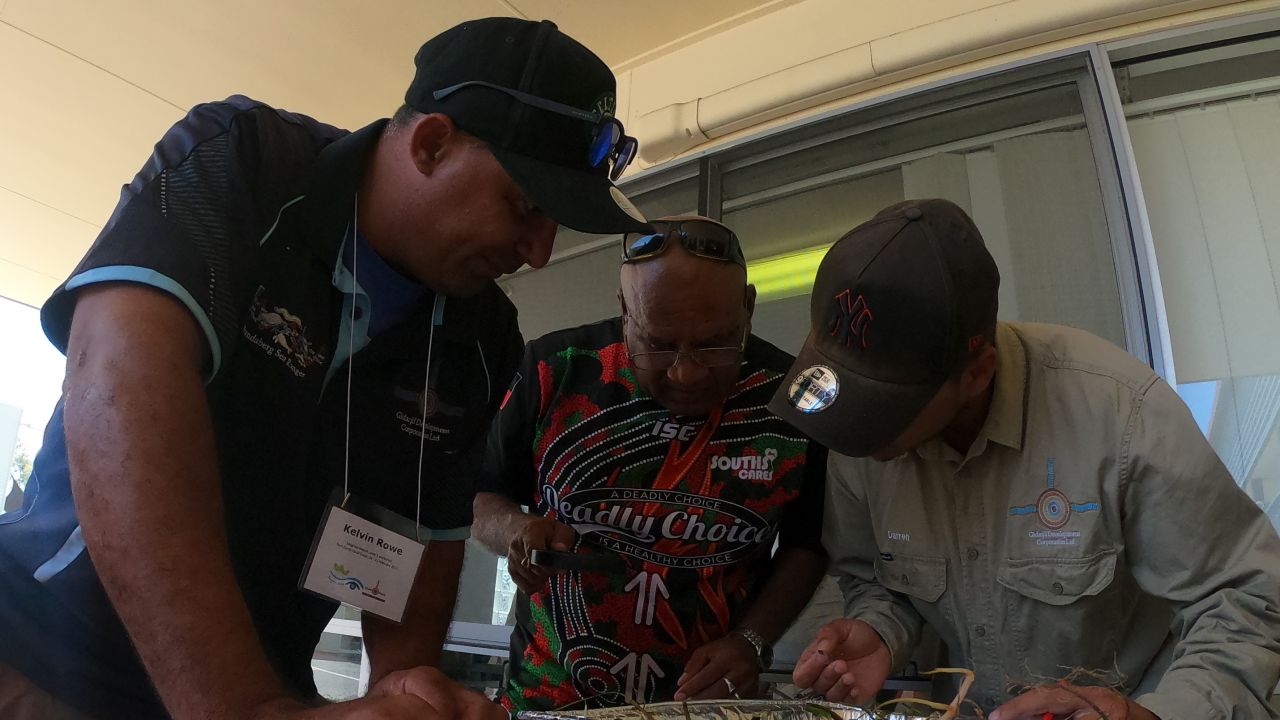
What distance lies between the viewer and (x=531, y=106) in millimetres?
946

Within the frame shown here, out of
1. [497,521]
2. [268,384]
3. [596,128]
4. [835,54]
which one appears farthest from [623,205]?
[835,54]

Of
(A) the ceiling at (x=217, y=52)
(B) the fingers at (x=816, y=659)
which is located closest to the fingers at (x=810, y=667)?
(B) the fingers at (x=816, y=659)

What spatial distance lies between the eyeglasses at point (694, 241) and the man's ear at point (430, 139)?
0.56 m

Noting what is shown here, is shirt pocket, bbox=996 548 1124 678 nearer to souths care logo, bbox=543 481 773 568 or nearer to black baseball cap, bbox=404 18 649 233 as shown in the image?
souths care logo, bbox=543 481 773 568

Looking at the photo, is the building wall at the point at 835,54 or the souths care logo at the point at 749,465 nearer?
the souths care logo at the point at 749,465

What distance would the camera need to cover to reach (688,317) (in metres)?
1.42

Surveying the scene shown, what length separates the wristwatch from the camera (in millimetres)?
1330

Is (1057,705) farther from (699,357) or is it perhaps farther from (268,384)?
(268,384)

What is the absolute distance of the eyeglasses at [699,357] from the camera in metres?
1.43

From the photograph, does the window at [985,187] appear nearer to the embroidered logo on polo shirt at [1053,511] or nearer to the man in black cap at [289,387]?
the embroidered logo on polo shirt at [1053,511]

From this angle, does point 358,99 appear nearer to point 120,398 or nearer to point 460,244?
point 460,244

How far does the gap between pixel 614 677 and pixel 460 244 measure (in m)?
0.80

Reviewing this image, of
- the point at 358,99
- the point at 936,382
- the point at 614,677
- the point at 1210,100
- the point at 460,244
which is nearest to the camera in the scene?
the point at 460,244

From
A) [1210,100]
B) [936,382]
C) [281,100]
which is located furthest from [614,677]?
[281,100]
